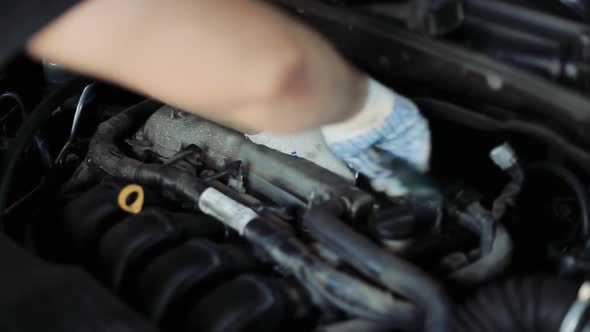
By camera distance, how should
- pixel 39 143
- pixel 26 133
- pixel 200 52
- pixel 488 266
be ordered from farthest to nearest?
pixel 39 143 < pixel 26 133 < pixel 488 266 < pixel 200 52

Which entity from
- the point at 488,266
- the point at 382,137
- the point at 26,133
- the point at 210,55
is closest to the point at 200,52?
the point at 210,55

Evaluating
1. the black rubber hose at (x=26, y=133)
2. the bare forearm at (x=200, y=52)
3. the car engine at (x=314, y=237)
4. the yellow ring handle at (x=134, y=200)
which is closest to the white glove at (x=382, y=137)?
the car engine at (x=314, y=237)

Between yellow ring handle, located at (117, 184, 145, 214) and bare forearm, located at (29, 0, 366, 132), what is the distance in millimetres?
268

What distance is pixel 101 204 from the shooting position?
1011 millimetres

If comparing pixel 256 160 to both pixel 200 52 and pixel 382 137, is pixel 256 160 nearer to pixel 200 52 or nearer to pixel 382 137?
pixel 382 137

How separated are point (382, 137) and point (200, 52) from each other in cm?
33

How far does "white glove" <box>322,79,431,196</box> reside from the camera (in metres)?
0.92

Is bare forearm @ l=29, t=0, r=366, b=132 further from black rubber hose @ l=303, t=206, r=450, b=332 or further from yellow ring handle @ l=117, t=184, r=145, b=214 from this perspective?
yellow ring handle @ l=117, t=184, r=145, b=214

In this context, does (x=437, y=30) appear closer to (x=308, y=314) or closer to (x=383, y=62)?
(x=383, y=62)

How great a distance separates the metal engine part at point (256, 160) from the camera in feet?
3.23

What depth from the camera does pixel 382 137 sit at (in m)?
0.94

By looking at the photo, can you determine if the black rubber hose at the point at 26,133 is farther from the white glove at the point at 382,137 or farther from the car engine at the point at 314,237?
the white glove at the point at 382,137

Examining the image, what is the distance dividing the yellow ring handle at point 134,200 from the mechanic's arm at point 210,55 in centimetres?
27

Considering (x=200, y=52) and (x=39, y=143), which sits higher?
(x=200, y=52)
